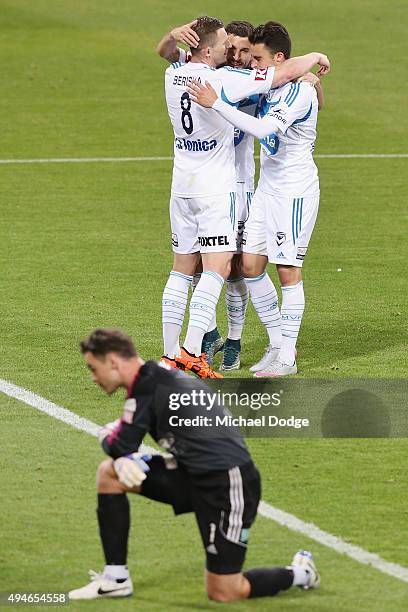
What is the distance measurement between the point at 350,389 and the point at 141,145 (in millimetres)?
11403

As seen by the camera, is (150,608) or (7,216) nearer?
(150,608)

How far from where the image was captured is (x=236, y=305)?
11922mm

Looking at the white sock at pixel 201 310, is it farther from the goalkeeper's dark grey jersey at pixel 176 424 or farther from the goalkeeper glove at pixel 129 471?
the goalkeeper glove at pixel 129 471

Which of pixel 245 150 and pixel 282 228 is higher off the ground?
pixel 245 150

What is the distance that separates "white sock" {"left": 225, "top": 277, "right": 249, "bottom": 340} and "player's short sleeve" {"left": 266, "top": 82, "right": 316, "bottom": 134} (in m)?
1.51

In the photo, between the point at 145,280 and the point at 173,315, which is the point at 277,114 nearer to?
the point at 173,315

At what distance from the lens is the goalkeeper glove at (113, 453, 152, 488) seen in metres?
7.25

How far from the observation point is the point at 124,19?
3180 centimetres

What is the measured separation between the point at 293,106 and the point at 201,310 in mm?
1742

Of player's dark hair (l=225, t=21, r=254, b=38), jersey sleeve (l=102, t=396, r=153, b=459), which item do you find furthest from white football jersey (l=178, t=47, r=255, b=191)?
jersey sleeve (l=102, t=396, r=153, b=459)

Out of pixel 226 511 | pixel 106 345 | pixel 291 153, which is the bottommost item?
pixel 226 511

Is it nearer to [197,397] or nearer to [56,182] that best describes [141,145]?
[56,182]

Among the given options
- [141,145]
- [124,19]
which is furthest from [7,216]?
[124,19]

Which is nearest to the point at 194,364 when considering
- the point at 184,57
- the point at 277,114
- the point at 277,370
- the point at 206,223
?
the point at 277,370
